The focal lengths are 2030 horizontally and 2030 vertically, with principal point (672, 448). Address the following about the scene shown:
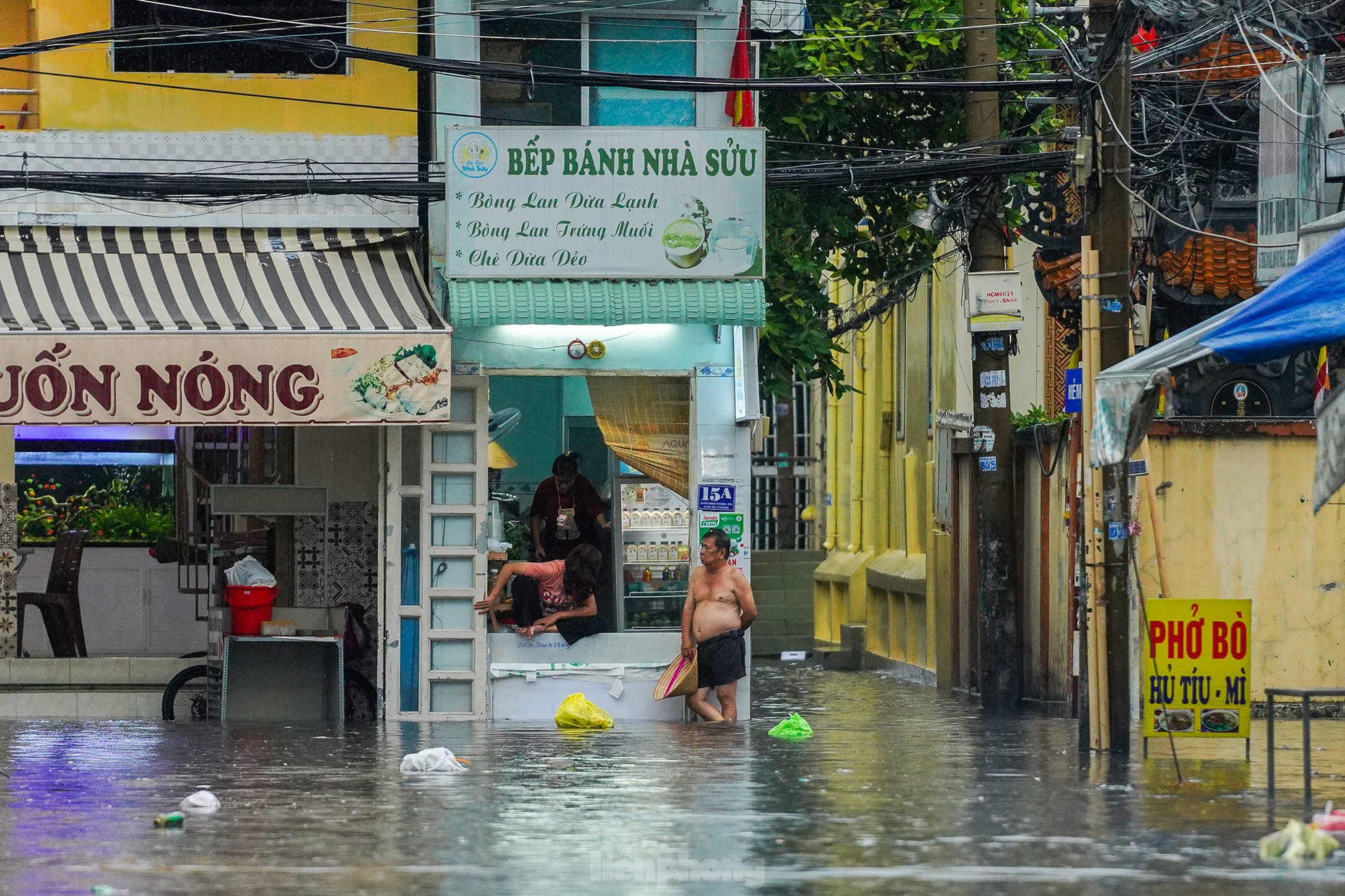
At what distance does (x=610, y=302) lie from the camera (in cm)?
1650

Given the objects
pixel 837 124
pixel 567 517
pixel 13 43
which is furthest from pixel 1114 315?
pixel 13 43

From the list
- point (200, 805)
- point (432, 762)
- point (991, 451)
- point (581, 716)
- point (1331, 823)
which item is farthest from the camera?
point (991, 451)

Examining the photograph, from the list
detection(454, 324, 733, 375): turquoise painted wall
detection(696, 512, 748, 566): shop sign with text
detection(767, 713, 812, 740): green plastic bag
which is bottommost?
detection(767, 713, 812, 740): green plastic bag

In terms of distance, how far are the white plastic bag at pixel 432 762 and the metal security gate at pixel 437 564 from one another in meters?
4.05

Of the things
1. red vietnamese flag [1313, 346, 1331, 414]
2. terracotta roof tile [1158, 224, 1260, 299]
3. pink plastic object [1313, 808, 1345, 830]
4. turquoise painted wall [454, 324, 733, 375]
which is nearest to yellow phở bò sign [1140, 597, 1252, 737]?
red vietnamese flag [1313, 346, 1331, 414]

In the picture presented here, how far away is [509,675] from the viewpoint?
17031 mm

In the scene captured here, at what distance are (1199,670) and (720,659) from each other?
4.41m

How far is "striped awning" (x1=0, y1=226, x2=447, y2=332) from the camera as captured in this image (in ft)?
52.0

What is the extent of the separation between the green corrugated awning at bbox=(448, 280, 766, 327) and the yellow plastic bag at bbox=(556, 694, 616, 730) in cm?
309

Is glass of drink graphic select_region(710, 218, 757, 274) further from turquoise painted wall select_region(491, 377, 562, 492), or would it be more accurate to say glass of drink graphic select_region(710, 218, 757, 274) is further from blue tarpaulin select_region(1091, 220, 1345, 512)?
blue tarpaulin select_region(1091, 220, 1345, 512)

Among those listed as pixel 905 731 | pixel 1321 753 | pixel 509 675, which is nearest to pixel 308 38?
pixel 509 675

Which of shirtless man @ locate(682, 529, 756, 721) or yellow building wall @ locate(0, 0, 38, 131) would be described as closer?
shirtless man @ locate(682, 529, 756, 721)

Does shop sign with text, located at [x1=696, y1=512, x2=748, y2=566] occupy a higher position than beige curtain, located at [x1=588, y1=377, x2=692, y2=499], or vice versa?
beige curtain, located at [x1=588, y1=377, x2=692, y2=499]

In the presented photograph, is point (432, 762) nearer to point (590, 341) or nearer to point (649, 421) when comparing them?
point (590, 341)
